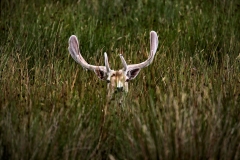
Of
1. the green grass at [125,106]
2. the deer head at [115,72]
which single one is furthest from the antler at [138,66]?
the green grass at [125,106]

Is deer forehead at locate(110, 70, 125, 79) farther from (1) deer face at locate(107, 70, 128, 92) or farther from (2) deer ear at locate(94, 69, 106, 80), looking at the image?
(2) deer ear at locate(94, 69, 106, 80)

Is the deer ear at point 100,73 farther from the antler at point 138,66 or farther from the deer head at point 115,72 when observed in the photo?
the antler at point 138,66

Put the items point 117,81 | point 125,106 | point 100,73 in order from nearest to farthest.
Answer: point 125,106 < point 117,81 < point 100,73

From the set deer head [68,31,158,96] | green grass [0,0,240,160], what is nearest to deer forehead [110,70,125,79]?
deer head [68,31,158,96]

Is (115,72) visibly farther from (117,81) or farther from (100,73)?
(100,73)

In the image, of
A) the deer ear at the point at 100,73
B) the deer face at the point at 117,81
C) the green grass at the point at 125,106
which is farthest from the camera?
the deer ear at the point at 100,73

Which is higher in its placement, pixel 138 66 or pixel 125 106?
pixel 138 66

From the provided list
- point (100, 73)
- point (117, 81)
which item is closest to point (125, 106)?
point (117, 81)

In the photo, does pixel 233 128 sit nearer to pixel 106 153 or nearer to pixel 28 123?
pixel 106 153

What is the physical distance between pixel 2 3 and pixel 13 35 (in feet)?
4.70

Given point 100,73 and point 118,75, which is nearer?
point 118,75

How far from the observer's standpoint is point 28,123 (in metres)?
3.63

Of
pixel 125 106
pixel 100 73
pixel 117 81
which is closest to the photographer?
pixel 125 106

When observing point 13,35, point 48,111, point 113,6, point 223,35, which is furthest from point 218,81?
point 113,6
